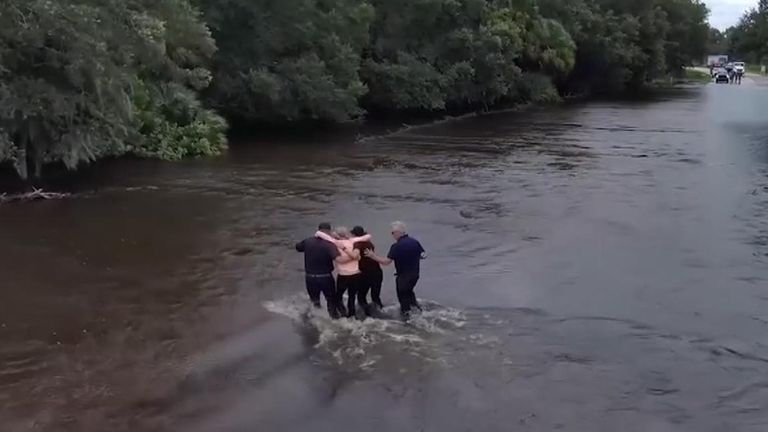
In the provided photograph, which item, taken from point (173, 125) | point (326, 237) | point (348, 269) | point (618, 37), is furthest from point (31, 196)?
point (618, 37)

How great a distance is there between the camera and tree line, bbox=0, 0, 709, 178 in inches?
834

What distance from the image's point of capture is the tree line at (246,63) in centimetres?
2119

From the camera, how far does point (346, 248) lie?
40.5ft

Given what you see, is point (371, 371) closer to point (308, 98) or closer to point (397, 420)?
point (397, 420)

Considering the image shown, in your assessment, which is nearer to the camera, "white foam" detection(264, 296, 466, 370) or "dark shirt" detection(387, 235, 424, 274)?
"white foam" detection(264, 296, 466, 370)

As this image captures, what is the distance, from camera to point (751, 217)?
20922 mm

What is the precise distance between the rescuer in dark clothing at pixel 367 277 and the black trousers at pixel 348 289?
9cm

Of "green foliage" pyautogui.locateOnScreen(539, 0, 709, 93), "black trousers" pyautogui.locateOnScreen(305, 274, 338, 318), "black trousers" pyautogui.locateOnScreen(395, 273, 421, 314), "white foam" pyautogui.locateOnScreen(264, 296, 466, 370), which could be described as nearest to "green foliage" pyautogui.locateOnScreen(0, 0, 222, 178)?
"white foam" pyautogui.locateOnScreen(264, 296, 466, 370)

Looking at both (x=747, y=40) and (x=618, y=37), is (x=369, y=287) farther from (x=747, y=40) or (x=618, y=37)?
(x=747, y=40)

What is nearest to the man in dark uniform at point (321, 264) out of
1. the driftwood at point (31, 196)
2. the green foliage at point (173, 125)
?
the driftwood at point (31, 196)

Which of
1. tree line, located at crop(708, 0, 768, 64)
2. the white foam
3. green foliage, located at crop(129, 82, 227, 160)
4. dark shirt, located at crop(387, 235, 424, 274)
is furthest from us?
tree line, located at crop(708, 0, 768, 64)

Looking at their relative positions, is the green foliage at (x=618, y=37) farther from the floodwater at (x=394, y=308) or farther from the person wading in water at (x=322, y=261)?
the person wading in water at (x=322, y=261)

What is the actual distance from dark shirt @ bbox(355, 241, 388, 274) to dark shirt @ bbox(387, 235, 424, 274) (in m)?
0.27

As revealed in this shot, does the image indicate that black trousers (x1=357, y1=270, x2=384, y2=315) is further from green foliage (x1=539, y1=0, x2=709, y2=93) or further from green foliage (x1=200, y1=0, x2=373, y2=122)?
green foliage (x1=539, y1=0, x2=709, y2=93)
